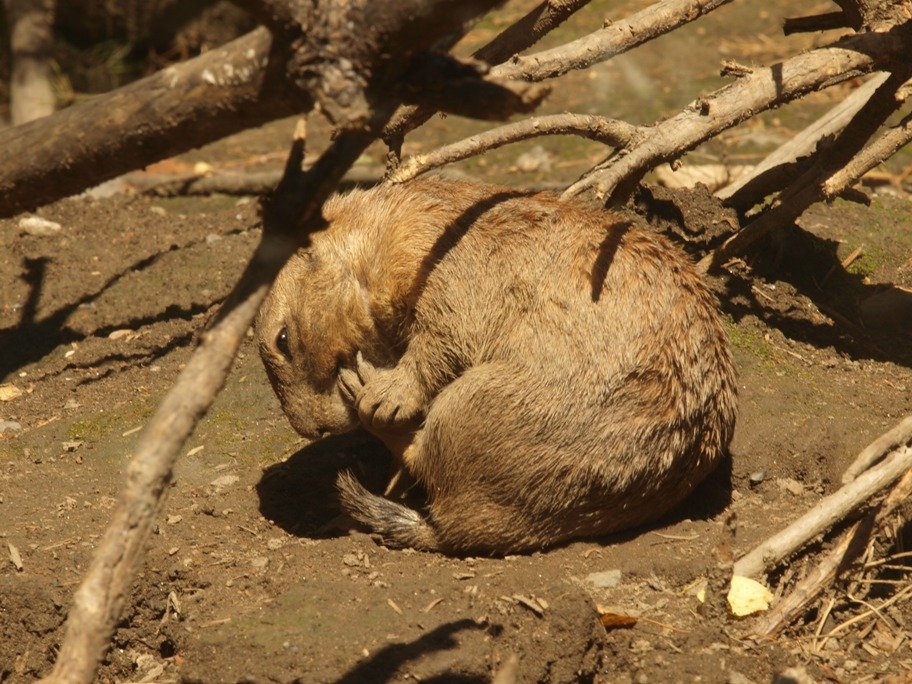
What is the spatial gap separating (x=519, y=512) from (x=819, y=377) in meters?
1.97

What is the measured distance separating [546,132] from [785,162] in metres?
1.57

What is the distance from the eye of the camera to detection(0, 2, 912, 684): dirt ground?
3725 mm

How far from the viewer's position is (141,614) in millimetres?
4141

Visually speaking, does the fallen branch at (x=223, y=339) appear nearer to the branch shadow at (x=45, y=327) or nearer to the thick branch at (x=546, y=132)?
the thick branch at (x=546, y=132)

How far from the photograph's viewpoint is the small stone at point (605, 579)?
161 inches

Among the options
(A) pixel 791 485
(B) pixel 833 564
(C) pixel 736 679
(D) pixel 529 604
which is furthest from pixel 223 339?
(A) pixel 791 485

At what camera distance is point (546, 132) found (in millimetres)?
5086

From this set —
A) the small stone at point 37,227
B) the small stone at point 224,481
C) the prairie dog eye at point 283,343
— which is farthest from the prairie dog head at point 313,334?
the small stone at point 37,227

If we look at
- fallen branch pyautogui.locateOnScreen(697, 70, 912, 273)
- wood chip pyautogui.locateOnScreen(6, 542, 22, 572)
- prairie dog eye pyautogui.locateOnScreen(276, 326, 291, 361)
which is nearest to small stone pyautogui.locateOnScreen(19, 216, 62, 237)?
prairie dog eye pyautogui.locateOnScreen(276, 326, 291, 361)

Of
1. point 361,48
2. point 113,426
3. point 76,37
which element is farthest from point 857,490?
point 76,37

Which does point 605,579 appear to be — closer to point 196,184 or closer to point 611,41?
point 611,41

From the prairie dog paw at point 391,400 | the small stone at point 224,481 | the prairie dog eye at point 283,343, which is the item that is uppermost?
the prairie dog eye at point 283,343

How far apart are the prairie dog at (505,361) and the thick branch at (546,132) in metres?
0.45

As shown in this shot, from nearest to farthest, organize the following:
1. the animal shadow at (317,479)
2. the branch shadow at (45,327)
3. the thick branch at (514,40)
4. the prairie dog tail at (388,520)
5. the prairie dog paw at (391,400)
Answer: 1. the prairie dog tail at (388,520)
2. the prairie dog paw at (391,400)
3. the animal shadow at (317,479)
4. the thick branch at (514,40)
5. the branch shadow at (45,327)
